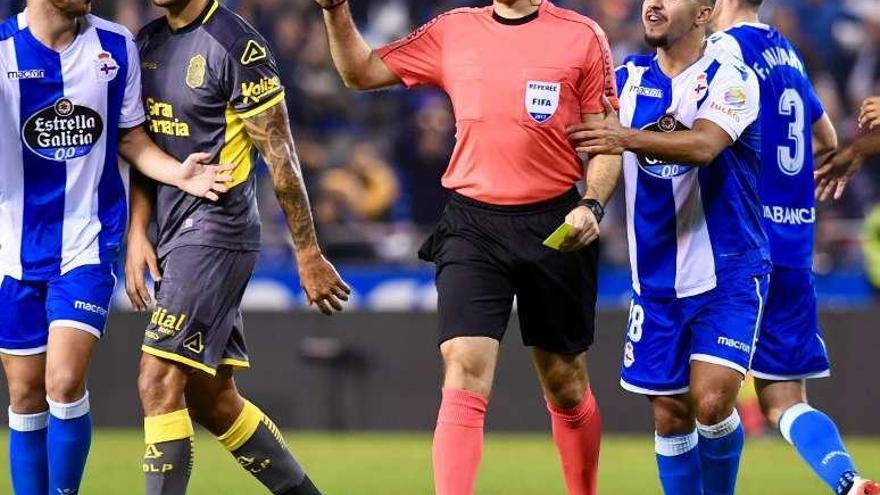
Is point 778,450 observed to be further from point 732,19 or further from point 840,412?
point 732,19

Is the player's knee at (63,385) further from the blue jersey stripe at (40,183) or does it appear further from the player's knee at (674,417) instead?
the player's knee at (674,417)

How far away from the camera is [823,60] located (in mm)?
17031

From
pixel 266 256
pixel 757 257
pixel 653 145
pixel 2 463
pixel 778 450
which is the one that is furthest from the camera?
pixel 266 256

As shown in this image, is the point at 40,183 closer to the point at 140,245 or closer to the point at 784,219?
the point at 140,245

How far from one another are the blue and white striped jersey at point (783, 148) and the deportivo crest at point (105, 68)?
2.87 metres

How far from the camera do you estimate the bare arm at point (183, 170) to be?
23.7 ft

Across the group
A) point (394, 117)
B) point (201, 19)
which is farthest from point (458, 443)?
point (394, 117)

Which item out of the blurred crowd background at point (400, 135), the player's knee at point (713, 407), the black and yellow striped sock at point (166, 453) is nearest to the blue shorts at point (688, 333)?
the player's knee at point (713, 407)

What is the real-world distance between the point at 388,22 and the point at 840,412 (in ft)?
22.7

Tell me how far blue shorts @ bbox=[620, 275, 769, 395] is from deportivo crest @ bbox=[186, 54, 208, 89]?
7.41 ft

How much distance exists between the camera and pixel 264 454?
7723mm

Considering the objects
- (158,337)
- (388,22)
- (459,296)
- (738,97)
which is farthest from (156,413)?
(388,22)

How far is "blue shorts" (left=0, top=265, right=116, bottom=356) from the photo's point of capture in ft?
24.3

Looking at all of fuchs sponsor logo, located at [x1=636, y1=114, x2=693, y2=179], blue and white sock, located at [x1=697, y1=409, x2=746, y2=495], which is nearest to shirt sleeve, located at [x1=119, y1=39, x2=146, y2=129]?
fuchs sponsor logo, located at [x1=636, y1=114, x2=693, y2=179]
